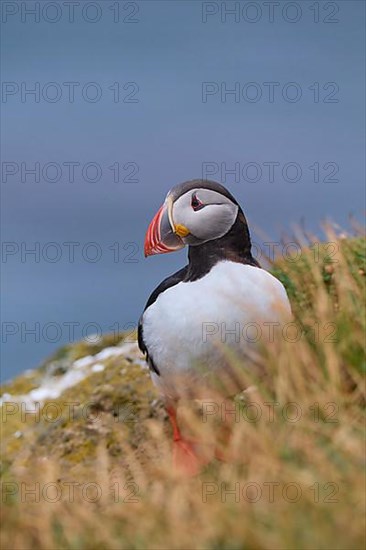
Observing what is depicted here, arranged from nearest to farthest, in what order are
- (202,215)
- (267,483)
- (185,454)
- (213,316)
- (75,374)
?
(267,483), (213,316), (202,215), (185,454), (75,374)

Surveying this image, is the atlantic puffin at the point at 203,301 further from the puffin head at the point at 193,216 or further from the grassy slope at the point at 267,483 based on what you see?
the grassy slope at the point at 267,483

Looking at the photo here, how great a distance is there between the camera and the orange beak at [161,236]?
8.23 meters

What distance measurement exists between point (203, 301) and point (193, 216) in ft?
2.16

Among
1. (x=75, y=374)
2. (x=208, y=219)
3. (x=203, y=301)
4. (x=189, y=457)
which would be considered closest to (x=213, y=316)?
(x=203, y=301)

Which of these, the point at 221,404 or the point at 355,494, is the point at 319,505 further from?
the point at 221,404

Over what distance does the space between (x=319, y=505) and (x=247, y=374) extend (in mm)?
2483

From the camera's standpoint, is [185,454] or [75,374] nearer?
[185,454]

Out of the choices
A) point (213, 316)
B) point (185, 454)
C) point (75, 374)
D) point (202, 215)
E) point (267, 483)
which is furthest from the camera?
point (75, 374)

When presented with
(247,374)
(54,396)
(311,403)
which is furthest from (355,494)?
(54,396)

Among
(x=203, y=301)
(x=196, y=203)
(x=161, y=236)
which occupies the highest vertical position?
(x=196, y=203)

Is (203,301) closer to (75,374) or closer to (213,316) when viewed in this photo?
(213,316)

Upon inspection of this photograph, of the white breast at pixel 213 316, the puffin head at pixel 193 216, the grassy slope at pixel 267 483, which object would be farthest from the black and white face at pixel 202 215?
the grassy slope at pixel 267 483

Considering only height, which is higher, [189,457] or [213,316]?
[213,316]

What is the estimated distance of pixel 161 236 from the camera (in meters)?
8.25
